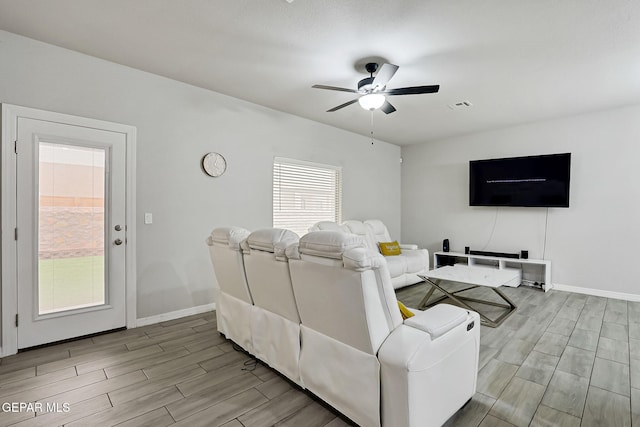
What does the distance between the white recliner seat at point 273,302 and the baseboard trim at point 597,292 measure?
4706mm

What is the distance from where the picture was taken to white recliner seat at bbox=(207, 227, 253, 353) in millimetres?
2463

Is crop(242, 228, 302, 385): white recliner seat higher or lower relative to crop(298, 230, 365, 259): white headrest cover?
lower

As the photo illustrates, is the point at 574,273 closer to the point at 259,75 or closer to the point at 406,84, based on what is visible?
the point at 406,84

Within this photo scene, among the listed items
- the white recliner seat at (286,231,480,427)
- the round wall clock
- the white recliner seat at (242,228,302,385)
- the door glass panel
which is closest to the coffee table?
the white recliner seat at (286,231,480,427)

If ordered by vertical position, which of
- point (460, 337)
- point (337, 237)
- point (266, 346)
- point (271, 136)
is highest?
point (271, 136)

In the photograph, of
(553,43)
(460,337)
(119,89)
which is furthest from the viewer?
(119,89)

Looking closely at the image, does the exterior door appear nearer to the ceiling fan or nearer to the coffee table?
the ceiling fan

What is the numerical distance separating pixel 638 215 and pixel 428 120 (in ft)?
10.1

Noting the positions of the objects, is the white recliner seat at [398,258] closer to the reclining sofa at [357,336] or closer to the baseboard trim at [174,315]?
the baseboard trim at [174,315]

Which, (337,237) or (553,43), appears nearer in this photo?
(337,237)

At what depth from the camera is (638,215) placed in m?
4.19

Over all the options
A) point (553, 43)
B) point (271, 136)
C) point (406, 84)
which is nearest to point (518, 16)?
point (553, 43)

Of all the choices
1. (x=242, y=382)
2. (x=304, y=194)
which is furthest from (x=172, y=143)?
(x=242, y=382)

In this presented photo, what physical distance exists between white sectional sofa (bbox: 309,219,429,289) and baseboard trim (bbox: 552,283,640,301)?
1.99 m
